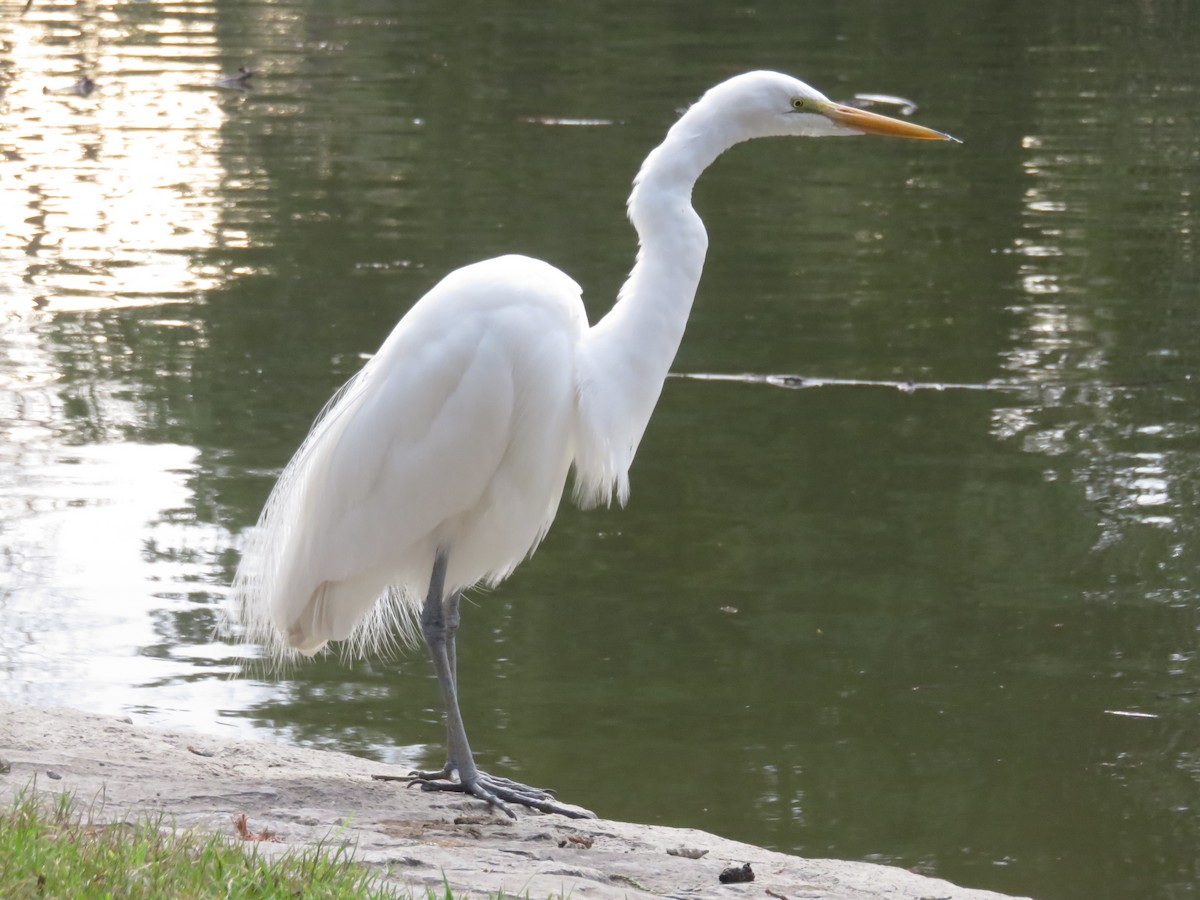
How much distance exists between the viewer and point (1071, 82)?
17625 mm

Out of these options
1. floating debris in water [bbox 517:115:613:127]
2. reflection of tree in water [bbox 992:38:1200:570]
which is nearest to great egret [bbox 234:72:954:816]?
reflection of tree in water [bbox 992:38:1200:570]

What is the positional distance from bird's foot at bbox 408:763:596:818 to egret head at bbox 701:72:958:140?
1.76 meters

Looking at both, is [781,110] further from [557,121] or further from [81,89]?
[81,89]

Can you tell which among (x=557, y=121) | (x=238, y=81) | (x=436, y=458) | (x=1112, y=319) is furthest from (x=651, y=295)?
(x=238, y=81)

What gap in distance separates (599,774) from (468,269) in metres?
1.65

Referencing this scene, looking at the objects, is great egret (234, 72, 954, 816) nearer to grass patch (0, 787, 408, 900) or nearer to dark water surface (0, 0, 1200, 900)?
A: dark water surface (0, 0, 1200, 900)

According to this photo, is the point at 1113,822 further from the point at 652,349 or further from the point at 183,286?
the point at 183,286

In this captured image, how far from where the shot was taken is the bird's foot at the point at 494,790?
430 cm

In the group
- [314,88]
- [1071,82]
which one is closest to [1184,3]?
[1071,82]

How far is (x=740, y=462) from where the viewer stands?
756 centimetres

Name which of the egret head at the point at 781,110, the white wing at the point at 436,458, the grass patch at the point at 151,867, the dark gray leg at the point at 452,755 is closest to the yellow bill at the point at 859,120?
the egret head at the point at 781,110

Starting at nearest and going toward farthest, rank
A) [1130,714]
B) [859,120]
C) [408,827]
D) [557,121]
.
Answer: [408,827] → [859,120] → [1130,714] → [557,121]

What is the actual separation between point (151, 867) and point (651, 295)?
1.97 m

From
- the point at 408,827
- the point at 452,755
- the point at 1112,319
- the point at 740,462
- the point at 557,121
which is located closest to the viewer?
the point at 408,827
